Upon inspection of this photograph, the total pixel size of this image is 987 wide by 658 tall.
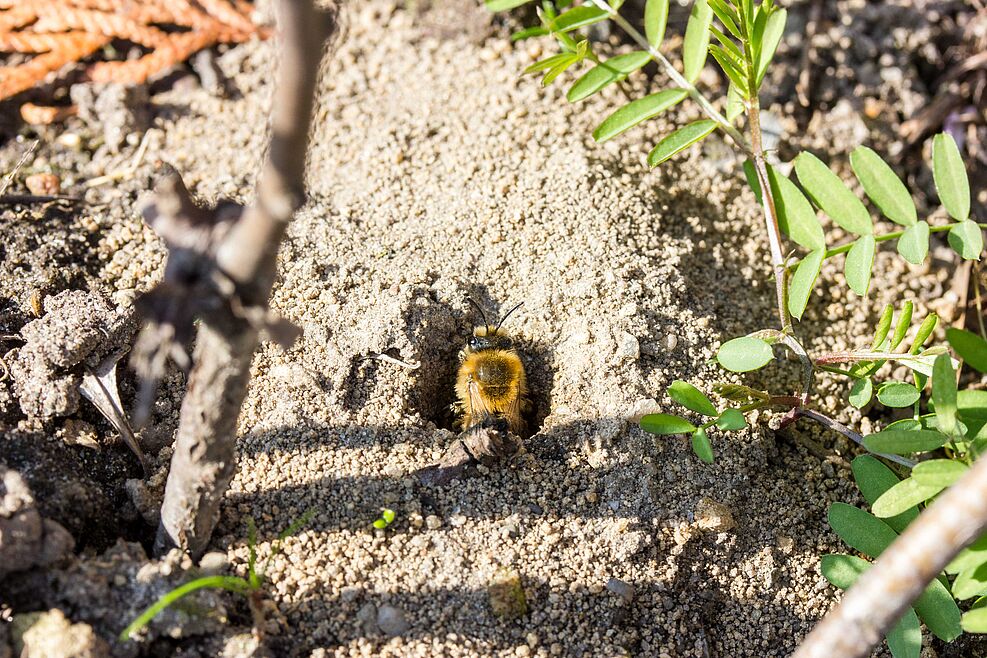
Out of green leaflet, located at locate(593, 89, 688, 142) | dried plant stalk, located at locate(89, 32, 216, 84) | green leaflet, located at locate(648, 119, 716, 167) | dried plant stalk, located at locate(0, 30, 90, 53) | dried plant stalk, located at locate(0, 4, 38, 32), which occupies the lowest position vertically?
green leaflet, located at locate(648, 119, 716, 167)

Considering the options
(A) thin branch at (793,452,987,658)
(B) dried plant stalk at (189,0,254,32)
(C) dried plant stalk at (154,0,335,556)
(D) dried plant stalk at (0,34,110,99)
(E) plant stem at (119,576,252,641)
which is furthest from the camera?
(B) dried plant stalk at (189,0,254,32)

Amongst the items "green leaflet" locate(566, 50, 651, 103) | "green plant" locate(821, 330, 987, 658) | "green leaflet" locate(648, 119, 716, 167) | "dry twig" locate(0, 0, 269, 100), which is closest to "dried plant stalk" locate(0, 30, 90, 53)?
"dry twig" locate(0, 0, 269, 100)

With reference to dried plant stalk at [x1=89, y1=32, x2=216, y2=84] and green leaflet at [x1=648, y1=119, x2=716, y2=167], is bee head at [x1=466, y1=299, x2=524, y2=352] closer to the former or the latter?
green leaflet at [x1=648, y1=119, x2=716, y2=167]

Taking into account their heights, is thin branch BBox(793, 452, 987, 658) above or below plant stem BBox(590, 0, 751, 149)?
below

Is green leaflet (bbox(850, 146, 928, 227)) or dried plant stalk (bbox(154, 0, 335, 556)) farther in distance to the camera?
green leaflet (bbox(850, 146, 928, 227))

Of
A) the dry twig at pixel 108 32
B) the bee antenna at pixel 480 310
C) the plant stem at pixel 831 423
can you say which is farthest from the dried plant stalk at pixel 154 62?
the plant stem at pixel 831 423

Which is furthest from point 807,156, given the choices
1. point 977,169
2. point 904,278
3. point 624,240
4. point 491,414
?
point 977,169

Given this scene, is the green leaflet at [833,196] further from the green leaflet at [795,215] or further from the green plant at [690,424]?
the green plant at [690,424]

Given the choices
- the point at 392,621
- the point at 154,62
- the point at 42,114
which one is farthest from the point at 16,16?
the point at 392,621
